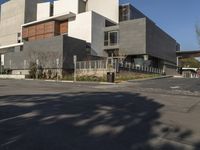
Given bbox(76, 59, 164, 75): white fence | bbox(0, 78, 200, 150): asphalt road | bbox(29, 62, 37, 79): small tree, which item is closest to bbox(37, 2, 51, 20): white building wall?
bbox(29, 62, 37, 79): small tree

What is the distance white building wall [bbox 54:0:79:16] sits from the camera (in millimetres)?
51531

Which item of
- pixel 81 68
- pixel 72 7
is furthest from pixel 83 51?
pixel 72 7

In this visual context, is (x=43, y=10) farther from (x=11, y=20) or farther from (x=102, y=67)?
(x=102, y=67)

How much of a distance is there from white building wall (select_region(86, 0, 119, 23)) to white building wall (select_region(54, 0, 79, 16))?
3305 millimetres

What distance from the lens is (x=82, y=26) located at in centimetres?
4622

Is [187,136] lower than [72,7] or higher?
lower

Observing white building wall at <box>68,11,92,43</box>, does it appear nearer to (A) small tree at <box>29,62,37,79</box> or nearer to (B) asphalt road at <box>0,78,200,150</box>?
(A) small tree at <box>29,62,37,79</box>

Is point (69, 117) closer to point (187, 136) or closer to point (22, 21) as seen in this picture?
point (187, 136)

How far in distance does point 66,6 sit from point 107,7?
889 centimetres

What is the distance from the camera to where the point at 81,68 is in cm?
3684

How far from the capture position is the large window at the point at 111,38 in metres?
46.8

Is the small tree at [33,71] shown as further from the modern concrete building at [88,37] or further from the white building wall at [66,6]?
the white building wall at [66,6]

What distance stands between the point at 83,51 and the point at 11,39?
1169 inches

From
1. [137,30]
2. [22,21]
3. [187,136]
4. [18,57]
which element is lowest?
[187,136]
